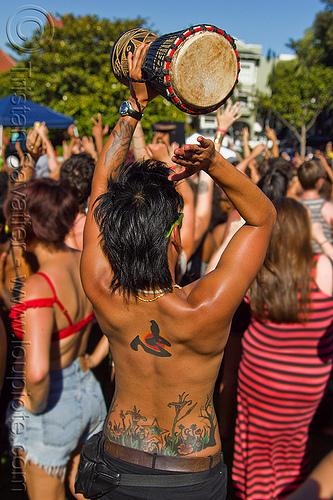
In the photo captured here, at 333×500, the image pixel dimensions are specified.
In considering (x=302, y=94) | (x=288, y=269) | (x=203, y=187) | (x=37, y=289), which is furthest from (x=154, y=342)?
(x=302, y=94)

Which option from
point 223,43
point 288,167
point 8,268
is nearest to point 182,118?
point 288,167

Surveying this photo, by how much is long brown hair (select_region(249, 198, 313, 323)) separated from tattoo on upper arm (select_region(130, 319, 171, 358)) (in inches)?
46.2

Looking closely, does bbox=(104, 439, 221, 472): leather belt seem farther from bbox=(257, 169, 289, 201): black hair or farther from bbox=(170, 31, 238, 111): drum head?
bbox=(257, 169, 289, 201): black hair

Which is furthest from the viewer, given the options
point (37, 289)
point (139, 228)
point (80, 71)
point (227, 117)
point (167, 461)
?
point (80, 71)

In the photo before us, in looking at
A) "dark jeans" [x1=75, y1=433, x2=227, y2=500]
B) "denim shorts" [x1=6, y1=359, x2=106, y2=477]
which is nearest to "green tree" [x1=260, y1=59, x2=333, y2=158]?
"denim shorts" [x1=6, y1=359, x2=106, y2=477]

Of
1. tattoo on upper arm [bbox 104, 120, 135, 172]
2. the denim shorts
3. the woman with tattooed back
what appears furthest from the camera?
the denim shorts

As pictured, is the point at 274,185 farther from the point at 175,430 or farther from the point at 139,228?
the point at 175,430

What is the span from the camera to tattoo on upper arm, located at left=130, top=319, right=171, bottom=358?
1711mm

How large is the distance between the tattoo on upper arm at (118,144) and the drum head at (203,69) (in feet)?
1.21

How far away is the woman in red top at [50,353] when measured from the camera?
2.29 m

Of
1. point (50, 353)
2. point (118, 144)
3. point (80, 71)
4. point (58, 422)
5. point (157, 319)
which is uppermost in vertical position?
point (80, 71)

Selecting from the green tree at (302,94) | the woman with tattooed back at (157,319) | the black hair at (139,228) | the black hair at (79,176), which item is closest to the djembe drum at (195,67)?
the woman with tattooed back at (157,319)

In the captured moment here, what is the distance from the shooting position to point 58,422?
2.47m

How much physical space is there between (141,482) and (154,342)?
0.58 metres
